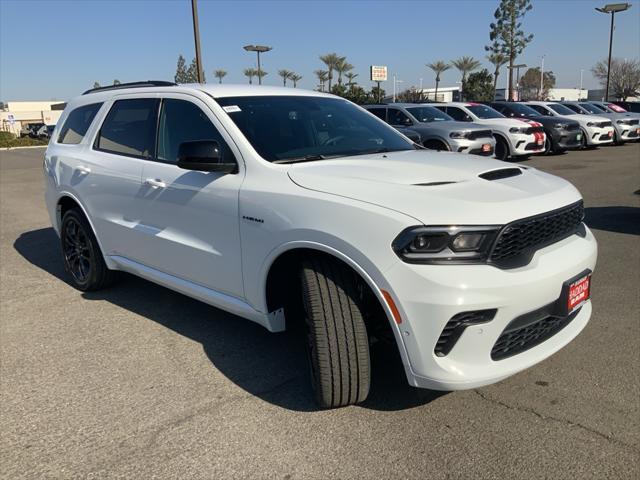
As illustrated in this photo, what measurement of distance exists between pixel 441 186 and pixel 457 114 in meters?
13.9

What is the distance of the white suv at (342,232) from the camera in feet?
8.22

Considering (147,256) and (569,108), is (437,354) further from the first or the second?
(569,108)

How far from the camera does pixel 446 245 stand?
8.20 feet

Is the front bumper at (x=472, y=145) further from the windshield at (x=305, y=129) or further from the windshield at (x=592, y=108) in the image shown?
the windshield at (x=592, y=108)

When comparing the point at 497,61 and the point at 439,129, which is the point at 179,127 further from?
the point at 497,61

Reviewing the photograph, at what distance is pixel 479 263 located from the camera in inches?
98.7

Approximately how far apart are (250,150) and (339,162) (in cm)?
55

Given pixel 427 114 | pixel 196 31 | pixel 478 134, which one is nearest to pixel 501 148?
pixel 478 134

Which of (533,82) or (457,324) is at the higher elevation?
(533,82)

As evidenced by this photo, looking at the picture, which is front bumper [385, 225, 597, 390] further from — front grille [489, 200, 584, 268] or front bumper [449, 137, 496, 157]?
front bumper [449, 137, 496, 157]

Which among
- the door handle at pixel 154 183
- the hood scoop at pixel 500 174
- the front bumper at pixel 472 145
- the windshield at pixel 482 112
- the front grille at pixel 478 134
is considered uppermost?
the windshield at pixel 482 112

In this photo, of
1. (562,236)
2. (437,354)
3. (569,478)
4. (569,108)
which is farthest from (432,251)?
(569,108)

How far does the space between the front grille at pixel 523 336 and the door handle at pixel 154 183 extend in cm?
242

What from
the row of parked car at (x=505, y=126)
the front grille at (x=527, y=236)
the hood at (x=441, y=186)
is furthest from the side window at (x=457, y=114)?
the front grille at (x=527, y=236)
